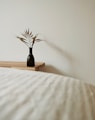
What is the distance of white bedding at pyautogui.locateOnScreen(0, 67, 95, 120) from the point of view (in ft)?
2.22

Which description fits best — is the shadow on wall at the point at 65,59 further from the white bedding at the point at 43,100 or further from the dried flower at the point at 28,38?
the white bedding at the point at 43,100

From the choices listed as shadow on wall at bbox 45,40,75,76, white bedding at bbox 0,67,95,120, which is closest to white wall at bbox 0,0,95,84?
shadow on wall at bbox 45,40,75,76

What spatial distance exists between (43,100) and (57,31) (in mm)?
1997

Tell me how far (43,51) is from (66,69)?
43cm

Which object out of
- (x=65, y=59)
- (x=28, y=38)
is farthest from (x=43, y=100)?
(x=28, y=38)

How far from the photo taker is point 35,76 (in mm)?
1289

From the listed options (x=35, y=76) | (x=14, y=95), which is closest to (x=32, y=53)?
(x=35, y=76)

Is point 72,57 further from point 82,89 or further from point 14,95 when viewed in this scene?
point 14,95

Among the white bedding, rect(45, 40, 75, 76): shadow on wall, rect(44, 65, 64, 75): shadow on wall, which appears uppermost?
the white bedding

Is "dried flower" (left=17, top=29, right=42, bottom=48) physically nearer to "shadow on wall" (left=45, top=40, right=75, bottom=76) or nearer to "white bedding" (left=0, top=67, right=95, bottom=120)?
"shadow on wall" (left=45, top=40, right=75, bottom=76)

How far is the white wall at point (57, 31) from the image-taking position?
2.63 m

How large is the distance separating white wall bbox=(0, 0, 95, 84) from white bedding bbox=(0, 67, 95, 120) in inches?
61.9

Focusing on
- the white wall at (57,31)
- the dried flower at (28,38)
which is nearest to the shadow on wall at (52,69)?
the white wall at (57,31)

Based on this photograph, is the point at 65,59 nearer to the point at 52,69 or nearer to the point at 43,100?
the point at 52,69
